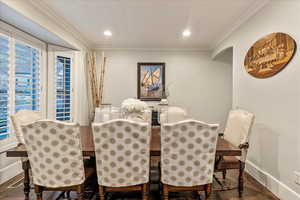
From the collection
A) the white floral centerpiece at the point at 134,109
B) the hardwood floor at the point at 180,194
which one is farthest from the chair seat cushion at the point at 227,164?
the white floral centerpiece at the point at 134,109

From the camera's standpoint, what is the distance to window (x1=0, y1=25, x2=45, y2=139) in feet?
8.35

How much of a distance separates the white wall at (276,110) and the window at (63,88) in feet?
11.6

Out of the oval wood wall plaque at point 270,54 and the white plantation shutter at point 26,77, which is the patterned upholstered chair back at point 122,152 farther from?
the white plantation shutter at point 26,77

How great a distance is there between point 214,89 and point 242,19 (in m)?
2.27

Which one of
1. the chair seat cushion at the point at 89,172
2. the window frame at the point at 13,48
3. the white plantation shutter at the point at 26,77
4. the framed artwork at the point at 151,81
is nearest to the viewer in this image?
the chair seat cushion at the point at 89,172

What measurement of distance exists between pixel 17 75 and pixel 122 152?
2370 mm

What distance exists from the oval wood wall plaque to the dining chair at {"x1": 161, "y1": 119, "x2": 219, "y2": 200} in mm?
1336

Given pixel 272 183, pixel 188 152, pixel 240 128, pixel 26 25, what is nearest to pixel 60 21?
pixel 26 25

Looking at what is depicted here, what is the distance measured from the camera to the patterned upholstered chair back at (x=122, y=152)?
1.50 m

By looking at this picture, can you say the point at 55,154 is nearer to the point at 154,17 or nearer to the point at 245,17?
the point at 154,17

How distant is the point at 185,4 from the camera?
2.50 metres

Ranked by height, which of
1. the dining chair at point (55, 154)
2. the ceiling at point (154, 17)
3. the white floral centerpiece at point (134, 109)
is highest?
the ceiling at point (154, 17)

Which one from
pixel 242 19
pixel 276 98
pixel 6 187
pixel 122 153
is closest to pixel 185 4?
pixel 242 19

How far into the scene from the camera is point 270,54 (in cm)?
233
